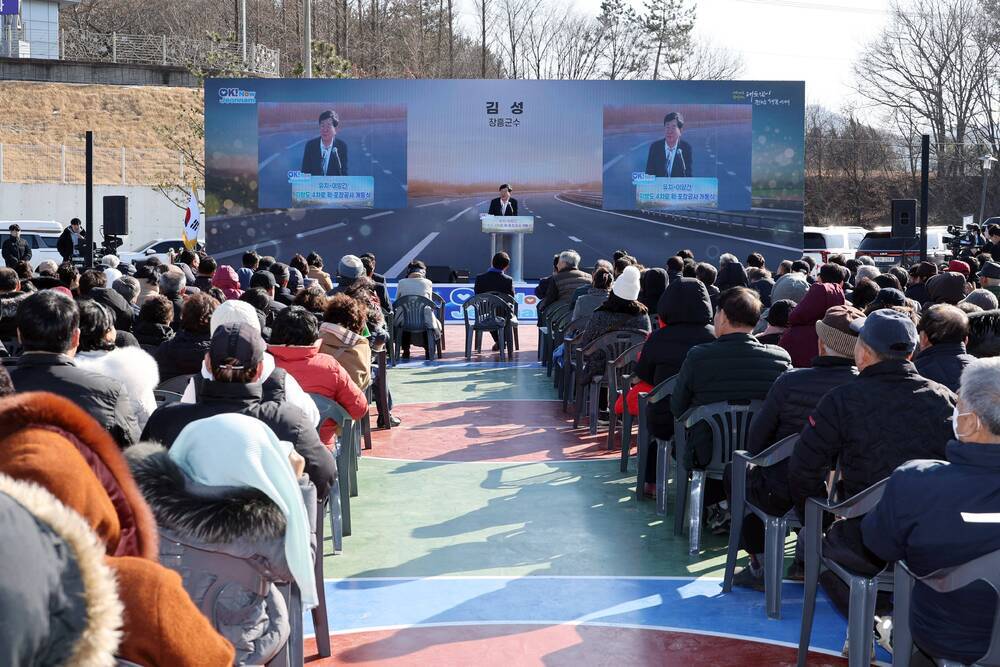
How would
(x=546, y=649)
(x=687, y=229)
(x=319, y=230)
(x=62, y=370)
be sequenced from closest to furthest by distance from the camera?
(x=62, y=370) → (x=546, y=649) → (x=319, y=230) → (x=687, y=229)

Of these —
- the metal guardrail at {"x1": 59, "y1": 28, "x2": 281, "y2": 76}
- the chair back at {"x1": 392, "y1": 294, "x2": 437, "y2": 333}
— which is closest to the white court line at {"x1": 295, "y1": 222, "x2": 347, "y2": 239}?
the chair back at {"x1": 392, "y1": 294, "x2": 437, "y2": 333}

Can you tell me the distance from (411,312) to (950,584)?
1066 cm

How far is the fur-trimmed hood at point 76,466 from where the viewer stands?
80.4 inches

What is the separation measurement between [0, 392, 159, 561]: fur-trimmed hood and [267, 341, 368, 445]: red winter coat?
387 centimetres

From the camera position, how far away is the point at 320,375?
20.5ft

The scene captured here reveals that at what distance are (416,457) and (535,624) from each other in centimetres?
385

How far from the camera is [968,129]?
57.4 meters

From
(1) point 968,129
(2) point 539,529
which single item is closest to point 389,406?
(2) point 539,529

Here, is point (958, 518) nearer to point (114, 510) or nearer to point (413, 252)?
point (114, 510)

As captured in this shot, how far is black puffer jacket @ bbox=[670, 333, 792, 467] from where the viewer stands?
6074mm

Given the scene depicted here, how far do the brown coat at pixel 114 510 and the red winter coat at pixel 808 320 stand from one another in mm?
5199

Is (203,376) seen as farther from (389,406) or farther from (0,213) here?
(0,213)

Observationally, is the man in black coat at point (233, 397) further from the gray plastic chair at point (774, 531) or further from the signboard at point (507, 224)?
the signboard at point (507, 224)

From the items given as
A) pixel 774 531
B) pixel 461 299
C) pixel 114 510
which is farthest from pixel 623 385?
pixel 461 299
